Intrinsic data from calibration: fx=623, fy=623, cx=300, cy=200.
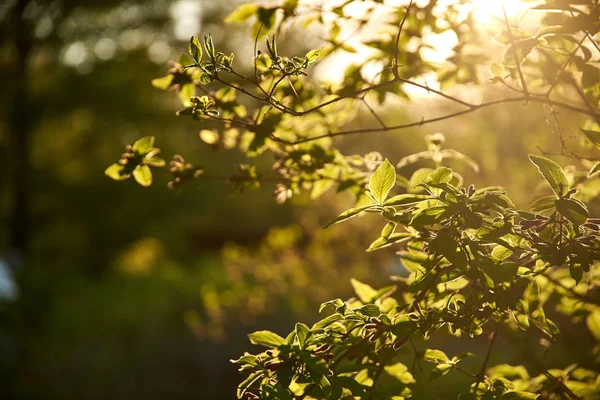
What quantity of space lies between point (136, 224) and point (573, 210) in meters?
17.9

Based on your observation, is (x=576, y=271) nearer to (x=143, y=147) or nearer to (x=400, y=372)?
(x=400, y=372)

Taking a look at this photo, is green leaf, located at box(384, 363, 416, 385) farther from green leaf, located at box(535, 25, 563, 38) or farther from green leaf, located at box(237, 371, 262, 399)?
green leaf, located at box(535, 25, 563, 38)

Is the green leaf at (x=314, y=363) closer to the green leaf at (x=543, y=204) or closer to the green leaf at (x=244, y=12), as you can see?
the green leaf at (x=543, y=204)

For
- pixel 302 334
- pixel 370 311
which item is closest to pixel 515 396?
pixel 370 311

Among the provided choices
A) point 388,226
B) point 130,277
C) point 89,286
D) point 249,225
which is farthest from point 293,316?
point 249,225

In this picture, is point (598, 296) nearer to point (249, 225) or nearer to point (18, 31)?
point (18, 31)

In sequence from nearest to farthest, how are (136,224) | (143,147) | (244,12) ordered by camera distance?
1. (244,12)
2. (143,147)
3. (136,224)

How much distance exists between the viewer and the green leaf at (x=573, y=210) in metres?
1.35

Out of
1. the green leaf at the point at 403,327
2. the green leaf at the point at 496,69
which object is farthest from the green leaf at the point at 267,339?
the green leaf at the point at 496,69

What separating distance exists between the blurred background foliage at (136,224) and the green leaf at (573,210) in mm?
1169

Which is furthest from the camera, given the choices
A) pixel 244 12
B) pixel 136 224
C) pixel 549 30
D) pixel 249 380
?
pixel 136 224

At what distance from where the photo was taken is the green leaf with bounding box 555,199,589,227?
4.43 ft

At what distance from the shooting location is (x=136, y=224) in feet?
60.3

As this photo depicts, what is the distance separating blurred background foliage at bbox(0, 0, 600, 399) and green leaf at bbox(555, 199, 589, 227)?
1169 mm
